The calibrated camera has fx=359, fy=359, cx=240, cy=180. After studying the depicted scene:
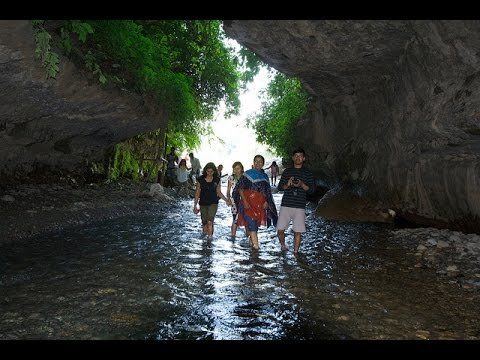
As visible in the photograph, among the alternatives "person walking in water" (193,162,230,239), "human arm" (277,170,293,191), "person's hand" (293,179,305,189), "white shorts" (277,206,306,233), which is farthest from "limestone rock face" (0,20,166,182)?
"white shorts" (277,206,306,233)

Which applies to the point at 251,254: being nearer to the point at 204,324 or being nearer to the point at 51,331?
the point at 204,324

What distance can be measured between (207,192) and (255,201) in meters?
1.65

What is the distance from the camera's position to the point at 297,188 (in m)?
8.38

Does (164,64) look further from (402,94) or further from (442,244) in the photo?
(442,244)

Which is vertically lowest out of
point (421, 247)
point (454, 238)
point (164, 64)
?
point (421, 247)

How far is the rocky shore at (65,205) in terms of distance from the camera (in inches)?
371

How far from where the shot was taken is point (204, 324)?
4539 mm

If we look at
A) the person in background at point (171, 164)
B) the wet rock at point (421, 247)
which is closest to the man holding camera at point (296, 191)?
the wet rock at point (421, 247)

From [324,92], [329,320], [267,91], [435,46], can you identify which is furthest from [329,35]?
[267,91]

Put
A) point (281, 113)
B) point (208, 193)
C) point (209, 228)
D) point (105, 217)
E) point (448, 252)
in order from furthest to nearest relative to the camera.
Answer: point (281, 113), point (105, 217), point (209, 228), point (208, 193), point (448, 252)

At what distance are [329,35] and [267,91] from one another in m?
16.8

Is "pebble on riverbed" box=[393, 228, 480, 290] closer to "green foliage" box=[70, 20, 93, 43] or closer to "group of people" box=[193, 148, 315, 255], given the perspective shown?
"group of people" box=[193, 148, 315, 255]

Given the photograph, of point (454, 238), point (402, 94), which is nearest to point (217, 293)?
point (454, 238)

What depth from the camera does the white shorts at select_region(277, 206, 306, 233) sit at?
27.5ft
